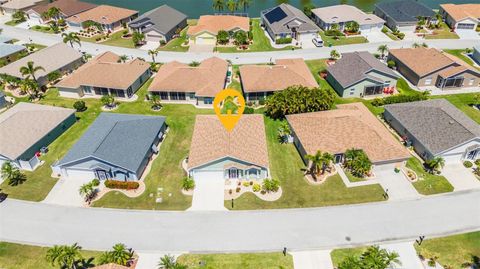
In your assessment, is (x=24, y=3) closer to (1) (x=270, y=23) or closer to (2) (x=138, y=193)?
(1) (x=270, y=23)

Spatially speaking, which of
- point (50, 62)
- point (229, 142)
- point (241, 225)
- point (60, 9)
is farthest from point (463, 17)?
point (60, 9)

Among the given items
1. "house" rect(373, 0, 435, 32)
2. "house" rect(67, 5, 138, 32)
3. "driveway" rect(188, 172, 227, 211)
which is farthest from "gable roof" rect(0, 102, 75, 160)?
"house" rect(373, 0, 435, 32)

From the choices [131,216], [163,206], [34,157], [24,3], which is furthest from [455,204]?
[24,3]

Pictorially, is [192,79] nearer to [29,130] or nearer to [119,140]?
[119,140]

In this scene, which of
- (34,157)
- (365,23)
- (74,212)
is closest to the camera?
(74,212)

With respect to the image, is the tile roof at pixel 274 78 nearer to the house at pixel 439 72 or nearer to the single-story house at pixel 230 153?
the single-story house at pixel 230 153

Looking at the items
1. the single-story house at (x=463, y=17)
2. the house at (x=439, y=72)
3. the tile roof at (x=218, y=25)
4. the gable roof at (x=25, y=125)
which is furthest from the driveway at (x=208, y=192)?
the single-story house at (x=463, y=17)

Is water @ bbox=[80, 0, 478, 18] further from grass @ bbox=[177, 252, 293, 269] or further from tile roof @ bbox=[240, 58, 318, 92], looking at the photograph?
grass @ bbox=[177, 252, 293, 269]
